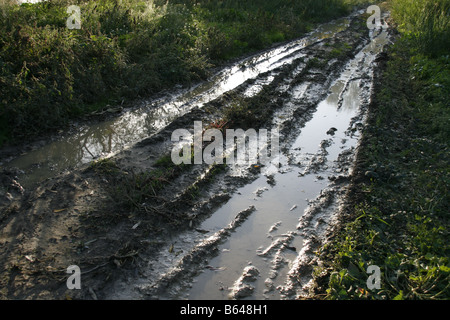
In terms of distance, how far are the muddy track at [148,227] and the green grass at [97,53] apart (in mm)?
1666

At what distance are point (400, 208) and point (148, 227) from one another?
129 inches

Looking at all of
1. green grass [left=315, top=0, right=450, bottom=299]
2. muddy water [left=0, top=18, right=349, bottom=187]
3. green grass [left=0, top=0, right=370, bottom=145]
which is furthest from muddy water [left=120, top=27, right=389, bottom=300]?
green grass [left=0, top=0, right=370, bottom=145]

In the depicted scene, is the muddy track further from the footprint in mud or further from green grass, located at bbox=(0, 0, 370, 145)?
green grass, located at bbox=(0, 0, 370, 145)

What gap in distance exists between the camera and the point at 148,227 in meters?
4.62

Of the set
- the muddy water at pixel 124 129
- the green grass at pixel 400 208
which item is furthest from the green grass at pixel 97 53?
the green grass at pixel 400 208

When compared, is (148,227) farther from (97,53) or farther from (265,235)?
(97,53)

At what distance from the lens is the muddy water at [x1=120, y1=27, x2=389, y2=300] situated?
3957 millimetres

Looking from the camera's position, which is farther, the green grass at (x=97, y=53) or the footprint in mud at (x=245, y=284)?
the green grass at (x=97, y=53)

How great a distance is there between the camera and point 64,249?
422cm

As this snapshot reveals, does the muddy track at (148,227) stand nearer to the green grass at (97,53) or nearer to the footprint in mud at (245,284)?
the footprint in mud at (245,284)

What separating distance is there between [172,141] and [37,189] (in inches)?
93.0

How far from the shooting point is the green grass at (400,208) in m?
3.82
